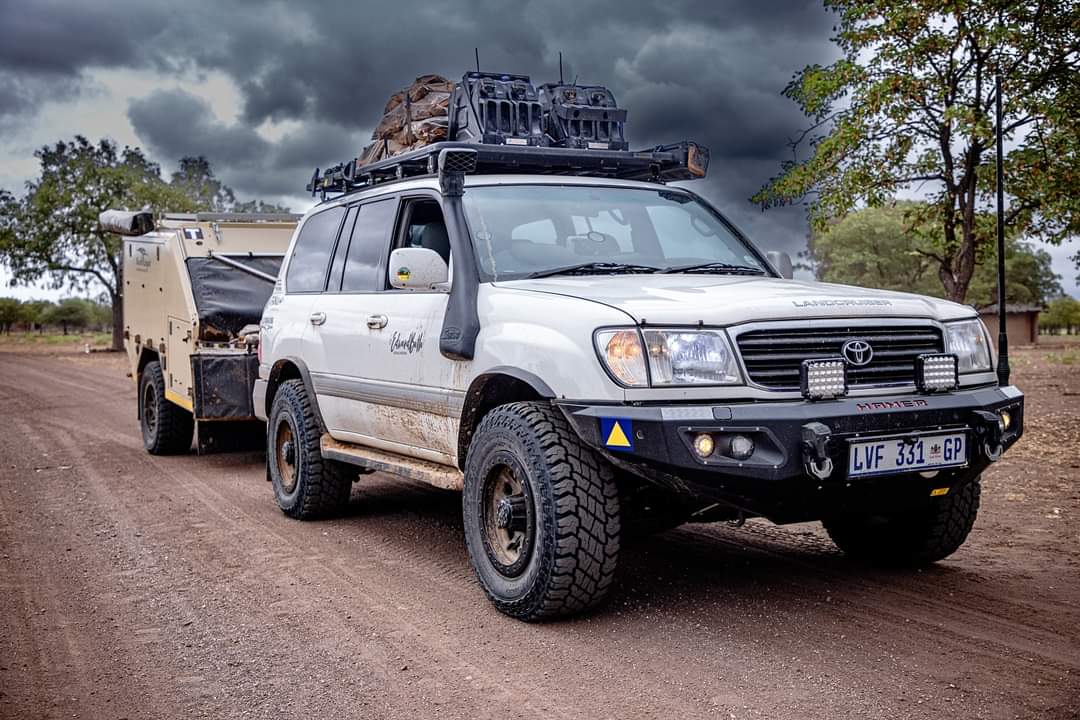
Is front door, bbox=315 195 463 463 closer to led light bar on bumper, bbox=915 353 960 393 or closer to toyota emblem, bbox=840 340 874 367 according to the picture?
toyota emblem, bbox=840 340 874 367

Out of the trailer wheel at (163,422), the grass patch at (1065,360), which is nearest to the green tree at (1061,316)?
the grass patch at (1065,360)

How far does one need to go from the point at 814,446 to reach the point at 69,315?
11945 centimetres

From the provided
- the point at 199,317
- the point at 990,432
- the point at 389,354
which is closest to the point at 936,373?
the point at 990,432

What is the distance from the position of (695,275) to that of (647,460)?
1447 mm

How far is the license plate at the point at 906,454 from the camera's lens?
433 centimetres

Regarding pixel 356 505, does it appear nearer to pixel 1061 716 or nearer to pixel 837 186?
pixel 1061 716

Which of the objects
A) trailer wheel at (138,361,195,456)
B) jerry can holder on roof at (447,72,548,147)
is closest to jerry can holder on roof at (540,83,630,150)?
jerry can holder on roof at (447,72,548,147)

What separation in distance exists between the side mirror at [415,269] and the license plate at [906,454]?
215 centimetres

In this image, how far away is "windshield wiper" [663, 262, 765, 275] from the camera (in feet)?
18.4

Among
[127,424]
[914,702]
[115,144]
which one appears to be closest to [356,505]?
[914,702]

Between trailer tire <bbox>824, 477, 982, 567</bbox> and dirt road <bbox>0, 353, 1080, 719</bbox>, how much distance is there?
0.13 meters

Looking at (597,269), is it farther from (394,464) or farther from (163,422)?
(163,422)

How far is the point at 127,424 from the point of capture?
13.9 m

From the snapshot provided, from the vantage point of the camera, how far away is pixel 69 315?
371 ft
